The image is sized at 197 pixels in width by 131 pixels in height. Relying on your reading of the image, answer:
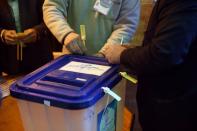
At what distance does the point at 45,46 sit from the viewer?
1.59m

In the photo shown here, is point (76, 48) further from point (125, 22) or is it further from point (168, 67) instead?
point (168, 67)

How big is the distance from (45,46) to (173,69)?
2.91 feet

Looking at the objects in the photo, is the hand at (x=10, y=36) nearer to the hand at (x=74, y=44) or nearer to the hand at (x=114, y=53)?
the hand at (x=74, y=44)

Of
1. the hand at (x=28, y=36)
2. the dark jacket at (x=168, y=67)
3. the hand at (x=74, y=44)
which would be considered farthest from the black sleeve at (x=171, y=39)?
the hand at (x=28, y=36)

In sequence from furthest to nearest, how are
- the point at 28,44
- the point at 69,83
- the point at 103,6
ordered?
1. the point at 28,44
2. the point at 103,6
3. the point at 69,83

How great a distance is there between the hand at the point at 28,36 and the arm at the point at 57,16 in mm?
244

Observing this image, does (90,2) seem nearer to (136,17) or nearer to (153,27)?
(136,17)

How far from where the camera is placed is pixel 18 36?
1.42 m

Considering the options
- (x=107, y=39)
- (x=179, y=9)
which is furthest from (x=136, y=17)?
(x=179, y=9)

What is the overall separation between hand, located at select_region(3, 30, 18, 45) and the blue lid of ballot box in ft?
1.57

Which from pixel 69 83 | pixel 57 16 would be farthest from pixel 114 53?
pixel 57 16

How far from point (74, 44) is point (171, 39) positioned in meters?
0.44

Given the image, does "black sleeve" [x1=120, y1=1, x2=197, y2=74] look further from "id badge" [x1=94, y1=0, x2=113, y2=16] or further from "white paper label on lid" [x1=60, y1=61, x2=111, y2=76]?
"id badge" [x1=94, y1=0, x2=113, y2=16]

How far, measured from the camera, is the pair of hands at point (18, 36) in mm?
1426
